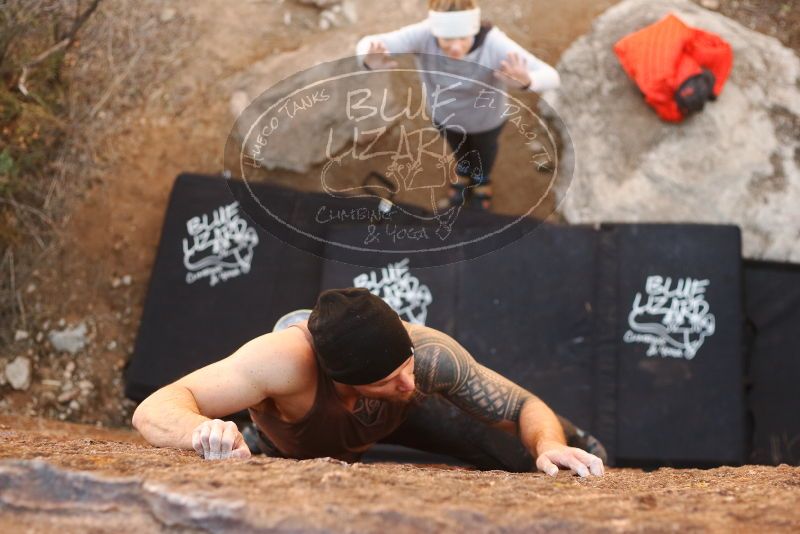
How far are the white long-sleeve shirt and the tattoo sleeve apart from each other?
0.83 metres

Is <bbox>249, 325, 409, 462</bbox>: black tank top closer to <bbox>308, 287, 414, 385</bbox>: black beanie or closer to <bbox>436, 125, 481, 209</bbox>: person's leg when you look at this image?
<bbox>308, 287, 414, 385</bbox>: black beanie

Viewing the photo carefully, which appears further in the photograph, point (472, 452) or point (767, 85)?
point (767, 85)

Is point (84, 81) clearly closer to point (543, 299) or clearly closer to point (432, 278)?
Result: point (432, 278)

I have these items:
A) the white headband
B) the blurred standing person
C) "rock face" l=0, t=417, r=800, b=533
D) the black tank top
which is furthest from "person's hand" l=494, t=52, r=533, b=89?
"rock face" l=0, t=417, r=800, b=533

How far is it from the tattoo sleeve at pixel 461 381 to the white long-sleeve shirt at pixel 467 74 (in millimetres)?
831

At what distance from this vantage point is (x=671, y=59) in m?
4.68

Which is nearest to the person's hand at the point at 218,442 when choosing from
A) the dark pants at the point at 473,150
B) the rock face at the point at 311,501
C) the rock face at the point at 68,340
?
the rock face at the point at 311,501

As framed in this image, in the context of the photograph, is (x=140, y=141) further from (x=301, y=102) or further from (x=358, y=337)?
(x=358, y=337)

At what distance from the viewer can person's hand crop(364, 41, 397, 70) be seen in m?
3.72

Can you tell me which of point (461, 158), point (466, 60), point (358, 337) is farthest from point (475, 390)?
point (466, 60)

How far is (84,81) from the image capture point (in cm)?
506

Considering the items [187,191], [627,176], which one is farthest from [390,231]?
[627,176]

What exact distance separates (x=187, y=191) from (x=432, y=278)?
1.30 meters

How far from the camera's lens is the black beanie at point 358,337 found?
257cm
